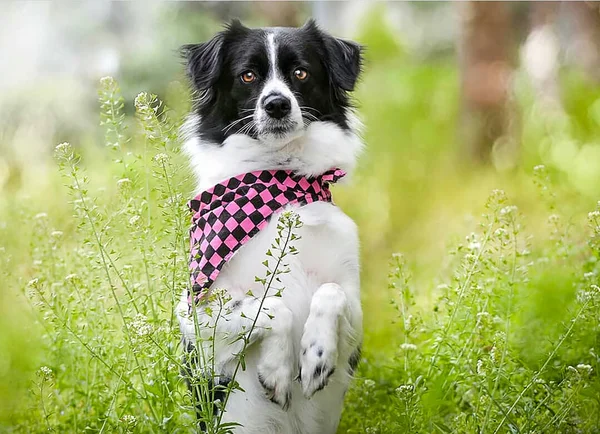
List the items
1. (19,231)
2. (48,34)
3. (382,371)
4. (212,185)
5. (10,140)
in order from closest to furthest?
Answer: (212,185) < (382,371) < (19,231) < (10,140) < (48,34)

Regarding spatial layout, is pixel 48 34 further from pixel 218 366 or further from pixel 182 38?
pixel 218 366

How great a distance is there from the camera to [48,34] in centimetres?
811

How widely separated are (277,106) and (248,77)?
0.25 meters

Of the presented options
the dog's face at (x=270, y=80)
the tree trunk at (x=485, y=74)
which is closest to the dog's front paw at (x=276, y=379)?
the dog's face at (x=270, y=80)

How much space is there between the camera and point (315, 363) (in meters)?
2.50

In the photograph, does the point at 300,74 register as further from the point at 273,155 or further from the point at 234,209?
the point at 234,209

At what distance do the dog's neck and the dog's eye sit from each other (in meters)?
0.22

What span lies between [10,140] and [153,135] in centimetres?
500

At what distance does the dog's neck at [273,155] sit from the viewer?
296 cm

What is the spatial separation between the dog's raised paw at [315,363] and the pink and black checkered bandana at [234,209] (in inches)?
15.5

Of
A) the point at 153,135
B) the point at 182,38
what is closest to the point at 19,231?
the point at 153,135

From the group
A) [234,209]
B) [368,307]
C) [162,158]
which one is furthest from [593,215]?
[368,307]

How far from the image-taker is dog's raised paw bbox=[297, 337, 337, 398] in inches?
98.5

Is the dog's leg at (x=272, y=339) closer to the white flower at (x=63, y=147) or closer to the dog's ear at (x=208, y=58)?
the white flower at (x=63, y=147)
